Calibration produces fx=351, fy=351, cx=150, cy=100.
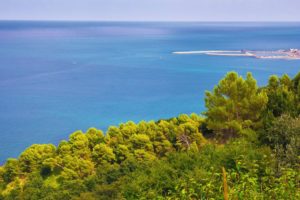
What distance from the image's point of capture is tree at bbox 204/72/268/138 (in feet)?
45.7

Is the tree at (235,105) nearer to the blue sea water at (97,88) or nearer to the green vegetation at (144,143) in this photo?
the green vegetation at (144,143)

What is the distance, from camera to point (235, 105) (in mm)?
14227

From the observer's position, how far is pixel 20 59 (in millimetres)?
54938

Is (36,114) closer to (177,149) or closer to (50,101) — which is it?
(50,101)

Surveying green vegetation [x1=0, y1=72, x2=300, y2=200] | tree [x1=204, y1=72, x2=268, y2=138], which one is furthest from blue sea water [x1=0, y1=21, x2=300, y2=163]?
tree [x1=204, y1=72, x2=268, y2=138]

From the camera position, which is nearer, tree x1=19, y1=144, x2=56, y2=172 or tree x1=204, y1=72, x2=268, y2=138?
tree x1=204, y1=72, x2=268, y2=138

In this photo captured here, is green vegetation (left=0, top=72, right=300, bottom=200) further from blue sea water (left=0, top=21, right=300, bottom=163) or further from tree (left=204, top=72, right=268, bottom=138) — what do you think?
blue sea water (left=0, top=21, right=300, bottom=163)

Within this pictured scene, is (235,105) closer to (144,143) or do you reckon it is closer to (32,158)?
(144,143)

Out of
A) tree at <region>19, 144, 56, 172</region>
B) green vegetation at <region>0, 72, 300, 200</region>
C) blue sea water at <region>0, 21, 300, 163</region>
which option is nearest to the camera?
green vegetation at <region>0, 72, 300, 200</region>

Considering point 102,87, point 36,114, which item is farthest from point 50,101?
point 102,87

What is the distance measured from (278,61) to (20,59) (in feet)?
128

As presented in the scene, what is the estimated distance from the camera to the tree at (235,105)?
13922mm

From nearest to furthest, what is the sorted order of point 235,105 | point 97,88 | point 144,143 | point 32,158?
point 144,143 < point 235,105 < point 32,158 < point 97,88

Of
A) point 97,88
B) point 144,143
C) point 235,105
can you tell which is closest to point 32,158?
point 144,143
